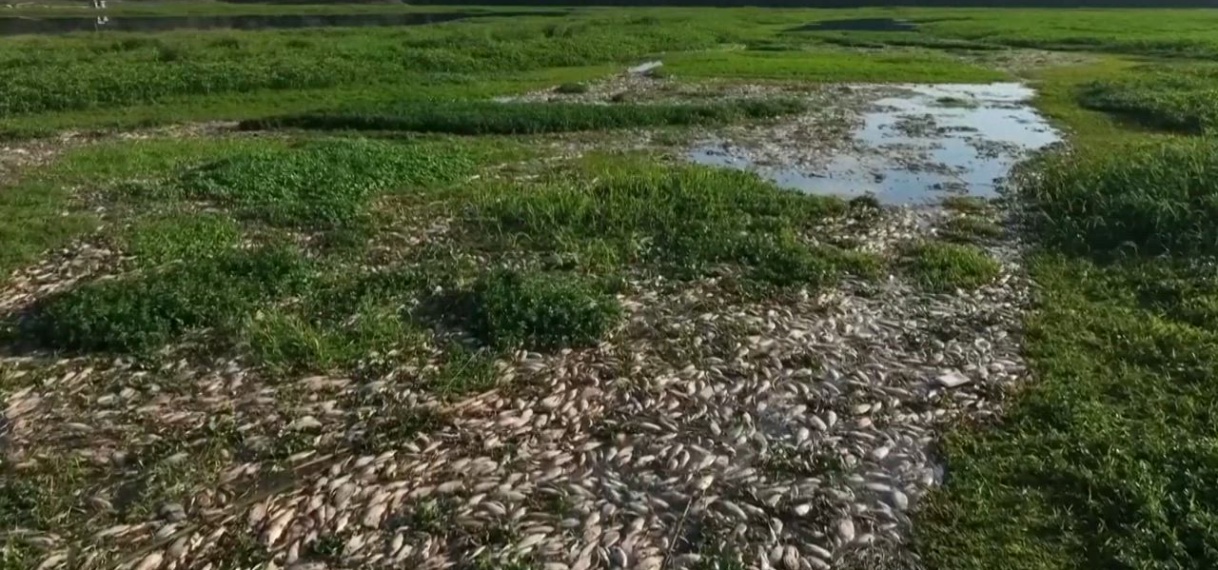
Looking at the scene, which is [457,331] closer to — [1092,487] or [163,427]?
[163,427]

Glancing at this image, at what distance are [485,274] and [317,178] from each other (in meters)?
6.77

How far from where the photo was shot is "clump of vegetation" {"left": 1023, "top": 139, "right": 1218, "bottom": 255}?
578 inches

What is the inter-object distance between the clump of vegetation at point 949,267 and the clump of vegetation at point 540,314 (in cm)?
485

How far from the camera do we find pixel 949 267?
45.5 ft

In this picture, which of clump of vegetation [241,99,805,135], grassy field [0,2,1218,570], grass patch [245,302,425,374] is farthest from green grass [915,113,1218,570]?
clump of vegetation [241,99,805,135]

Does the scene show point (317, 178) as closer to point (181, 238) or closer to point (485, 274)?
point (181, 238)

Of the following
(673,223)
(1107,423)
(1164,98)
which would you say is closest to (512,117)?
(673,223)

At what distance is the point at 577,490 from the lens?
325 inches

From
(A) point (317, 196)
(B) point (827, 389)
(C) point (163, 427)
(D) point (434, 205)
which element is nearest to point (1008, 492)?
(B) point (827, 389)

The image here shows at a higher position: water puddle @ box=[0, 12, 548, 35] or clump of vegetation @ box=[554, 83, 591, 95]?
water puddle @ box=[0, 12, 548, 35]

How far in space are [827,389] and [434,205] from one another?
9469mm

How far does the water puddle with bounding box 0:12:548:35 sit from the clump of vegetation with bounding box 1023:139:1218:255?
57883mm

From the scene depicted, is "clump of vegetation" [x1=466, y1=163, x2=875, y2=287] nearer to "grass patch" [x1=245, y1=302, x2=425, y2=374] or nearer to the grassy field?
the grassy field

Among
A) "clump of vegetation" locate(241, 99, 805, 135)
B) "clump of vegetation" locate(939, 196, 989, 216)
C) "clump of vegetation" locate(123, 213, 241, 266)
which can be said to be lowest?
"clump of vegetation" locate(939, 196, 989, 216)
